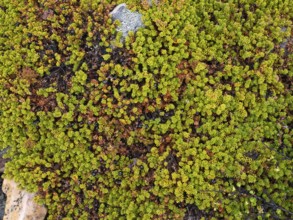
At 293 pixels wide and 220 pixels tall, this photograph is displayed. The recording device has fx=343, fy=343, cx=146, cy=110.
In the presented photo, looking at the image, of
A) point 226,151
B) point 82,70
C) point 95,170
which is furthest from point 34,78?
point 226,151

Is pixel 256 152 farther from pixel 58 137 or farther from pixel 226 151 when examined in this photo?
pixel 58 137

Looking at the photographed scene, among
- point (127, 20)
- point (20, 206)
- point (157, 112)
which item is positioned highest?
point (127, 20)

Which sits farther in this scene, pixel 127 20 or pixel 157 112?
pixel 127 20

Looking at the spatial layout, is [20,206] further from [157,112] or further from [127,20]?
[127,20]

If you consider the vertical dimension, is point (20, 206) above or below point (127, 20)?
below

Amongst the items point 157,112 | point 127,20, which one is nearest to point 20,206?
point 157,112

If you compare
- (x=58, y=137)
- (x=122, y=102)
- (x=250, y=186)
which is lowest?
(x=250, y=186)

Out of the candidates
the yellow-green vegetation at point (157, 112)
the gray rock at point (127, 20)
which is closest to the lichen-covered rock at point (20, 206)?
the yellow-green vegetation at point (157, 112)
